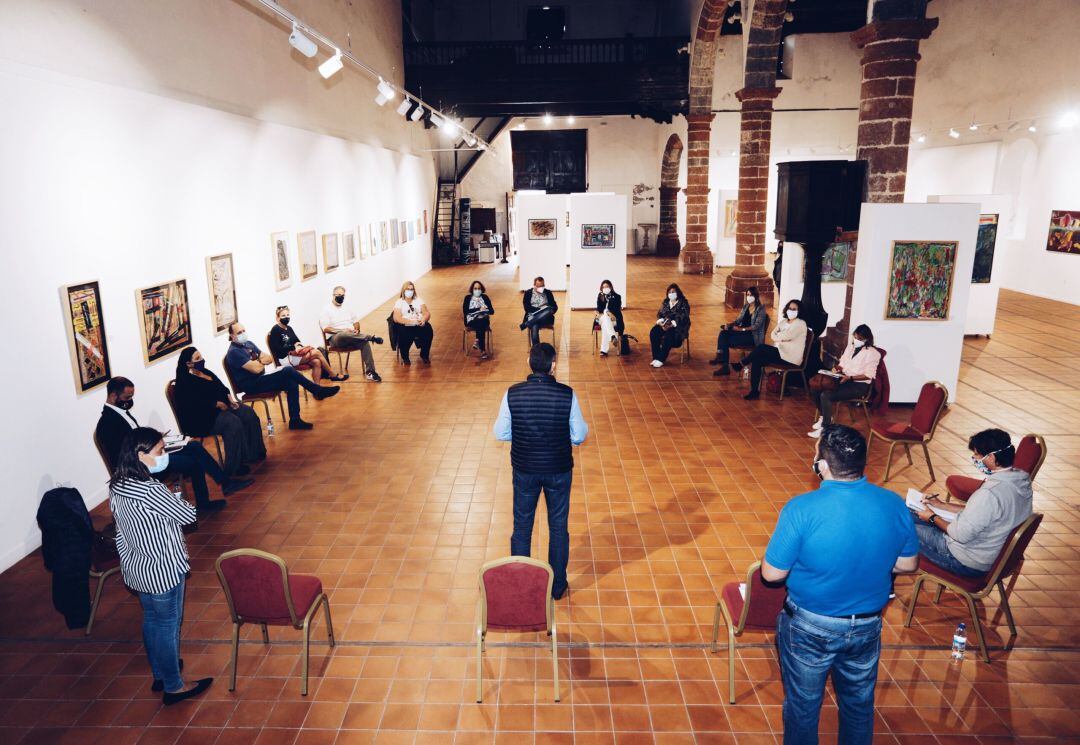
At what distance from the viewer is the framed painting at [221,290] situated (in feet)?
27.1

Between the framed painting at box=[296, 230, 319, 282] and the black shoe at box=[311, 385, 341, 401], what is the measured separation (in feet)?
8.49

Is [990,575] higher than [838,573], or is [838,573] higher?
[838,573]

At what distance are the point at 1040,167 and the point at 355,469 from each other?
55.9 feet

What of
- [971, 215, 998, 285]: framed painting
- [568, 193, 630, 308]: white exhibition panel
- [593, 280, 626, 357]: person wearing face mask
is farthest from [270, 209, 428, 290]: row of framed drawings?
[971, 215, 998, 285]: framed painting

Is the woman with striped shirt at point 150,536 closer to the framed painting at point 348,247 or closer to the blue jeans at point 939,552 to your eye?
the blue jeans at point 939,552

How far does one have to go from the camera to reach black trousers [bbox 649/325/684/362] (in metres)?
10.9

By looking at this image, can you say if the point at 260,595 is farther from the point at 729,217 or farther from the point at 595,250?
the point at 729,217

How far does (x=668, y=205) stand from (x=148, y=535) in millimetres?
24206

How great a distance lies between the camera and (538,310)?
455 inches

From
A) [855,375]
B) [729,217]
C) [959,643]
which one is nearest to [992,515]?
[959,643]

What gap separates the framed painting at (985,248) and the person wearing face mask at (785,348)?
4188 mm

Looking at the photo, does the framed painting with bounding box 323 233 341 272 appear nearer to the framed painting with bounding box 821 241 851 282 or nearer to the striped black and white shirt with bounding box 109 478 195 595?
the framed painting with bounding box 821 241 851 282

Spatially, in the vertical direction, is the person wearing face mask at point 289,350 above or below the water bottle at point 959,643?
above

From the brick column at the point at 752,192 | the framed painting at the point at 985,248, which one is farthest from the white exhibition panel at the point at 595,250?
the framed painting at the point at 985,248
